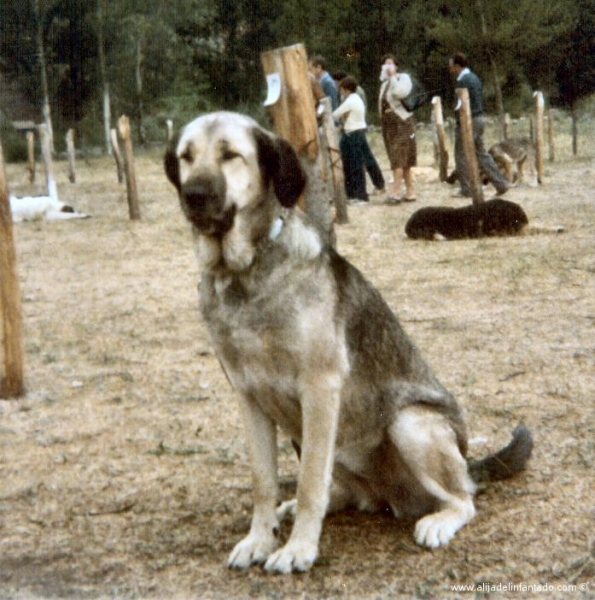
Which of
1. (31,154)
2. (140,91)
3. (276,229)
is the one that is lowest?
(276,229)

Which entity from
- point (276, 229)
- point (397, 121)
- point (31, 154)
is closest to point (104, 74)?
point (31, 154)

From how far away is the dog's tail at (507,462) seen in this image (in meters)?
4.84

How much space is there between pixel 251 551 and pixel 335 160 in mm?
12297

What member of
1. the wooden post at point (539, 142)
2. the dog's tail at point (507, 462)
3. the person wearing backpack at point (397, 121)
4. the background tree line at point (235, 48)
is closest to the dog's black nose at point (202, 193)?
the dog's tail at point (507, 462)

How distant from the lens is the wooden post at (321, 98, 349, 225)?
623 inches

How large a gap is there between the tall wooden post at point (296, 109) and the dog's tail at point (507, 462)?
2629mm

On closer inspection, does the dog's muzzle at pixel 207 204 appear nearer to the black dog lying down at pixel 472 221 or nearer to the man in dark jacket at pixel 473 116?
the black dog lying down at pixel 472 221

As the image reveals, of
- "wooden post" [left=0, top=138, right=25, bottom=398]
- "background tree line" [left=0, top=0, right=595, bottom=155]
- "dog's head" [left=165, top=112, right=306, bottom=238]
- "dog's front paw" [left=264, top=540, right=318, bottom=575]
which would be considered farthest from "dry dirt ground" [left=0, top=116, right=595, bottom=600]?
"background tree line" [left=0, top=0, right=595, bottom=155]

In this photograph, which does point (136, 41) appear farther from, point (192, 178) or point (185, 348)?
point (192, 178)

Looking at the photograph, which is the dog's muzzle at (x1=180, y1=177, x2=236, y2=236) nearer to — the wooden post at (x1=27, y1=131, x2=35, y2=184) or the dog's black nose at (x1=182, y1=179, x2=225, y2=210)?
the dog's black nose at (x1=182, y1=179, x2=225, y2=210)

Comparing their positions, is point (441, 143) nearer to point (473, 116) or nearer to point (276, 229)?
point (473, 116)

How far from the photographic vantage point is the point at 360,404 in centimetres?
431

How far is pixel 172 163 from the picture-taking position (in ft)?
13.9

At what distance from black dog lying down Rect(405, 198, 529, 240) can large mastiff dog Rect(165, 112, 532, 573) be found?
9581 millimetres
